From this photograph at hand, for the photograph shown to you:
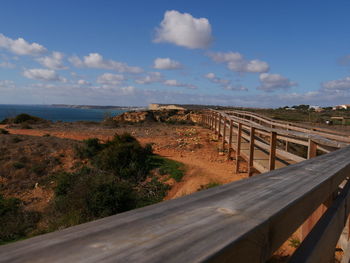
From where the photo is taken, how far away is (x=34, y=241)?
50 cm

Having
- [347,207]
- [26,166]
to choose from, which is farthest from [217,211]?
[26,166]

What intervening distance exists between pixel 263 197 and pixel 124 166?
9151mm

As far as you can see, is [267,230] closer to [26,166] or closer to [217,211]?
[217,211]

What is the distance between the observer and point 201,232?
0.57 meters

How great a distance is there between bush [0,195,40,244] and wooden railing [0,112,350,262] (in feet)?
21.2

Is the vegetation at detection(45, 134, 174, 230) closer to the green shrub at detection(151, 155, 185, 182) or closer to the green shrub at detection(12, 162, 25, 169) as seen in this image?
the green shrub at detection(151, 155, 185, 182)

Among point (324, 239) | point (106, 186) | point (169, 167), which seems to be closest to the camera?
point (324, 239)

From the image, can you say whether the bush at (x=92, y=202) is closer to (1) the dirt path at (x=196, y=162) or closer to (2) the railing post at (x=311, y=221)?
(1) the dirt path at (x=196, y=162)

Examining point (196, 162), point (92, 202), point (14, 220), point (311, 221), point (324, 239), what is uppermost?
point (324, 239)

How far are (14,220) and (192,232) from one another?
771 centimetres

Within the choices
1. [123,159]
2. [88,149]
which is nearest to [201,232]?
[123,159]

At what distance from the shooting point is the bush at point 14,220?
583 cm

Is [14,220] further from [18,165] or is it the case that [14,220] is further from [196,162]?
[196,162]

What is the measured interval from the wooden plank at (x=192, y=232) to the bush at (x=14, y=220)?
6.46m
